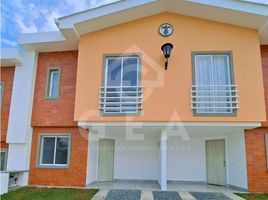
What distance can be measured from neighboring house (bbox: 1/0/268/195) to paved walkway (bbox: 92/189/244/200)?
821 millimetres

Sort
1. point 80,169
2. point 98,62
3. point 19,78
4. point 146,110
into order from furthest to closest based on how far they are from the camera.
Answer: point 19,78 < point 80,169 < point 98,62 < point 146,110

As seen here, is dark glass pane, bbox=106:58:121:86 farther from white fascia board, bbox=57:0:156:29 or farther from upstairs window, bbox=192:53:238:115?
upstairs window, bbox=192:53:238:115

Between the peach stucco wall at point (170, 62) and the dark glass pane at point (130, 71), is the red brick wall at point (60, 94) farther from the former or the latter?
the dark glass pane at point (130, 71)

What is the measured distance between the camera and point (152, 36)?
34.2 ft

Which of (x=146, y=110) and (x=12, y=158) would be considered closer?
(x=146, y=110)

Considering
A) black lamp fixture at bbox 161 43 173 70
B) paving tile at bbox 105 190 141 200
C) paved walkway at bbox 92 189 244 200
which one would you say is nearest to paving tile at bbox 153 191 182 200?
paved walkway at bbox 92 189 244 200

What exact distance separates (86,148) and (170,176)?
494cm

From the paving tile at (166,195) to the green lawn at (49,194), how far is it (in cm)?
250

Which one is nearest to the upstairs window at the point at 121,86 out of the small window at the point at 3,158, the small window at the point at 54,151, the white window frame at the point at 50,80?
the white window frame at the point at 50,80

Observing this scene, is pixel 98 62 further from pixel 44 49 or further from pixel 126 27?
pixel 44 49

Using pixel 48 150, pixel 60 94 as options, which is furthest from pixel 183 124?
pixel 48 150

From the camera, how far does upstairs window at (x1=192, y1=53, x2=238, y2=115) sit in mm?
9539

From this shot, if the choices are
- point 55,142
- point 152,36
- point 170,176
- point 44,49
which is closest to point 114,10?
point 152,36

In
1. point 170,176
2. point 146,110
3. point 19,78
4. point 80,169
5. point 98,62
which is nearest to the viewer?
point 146,110
